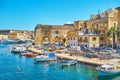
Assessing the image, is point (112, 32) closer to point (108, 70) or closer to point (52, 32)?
point (108, 70)

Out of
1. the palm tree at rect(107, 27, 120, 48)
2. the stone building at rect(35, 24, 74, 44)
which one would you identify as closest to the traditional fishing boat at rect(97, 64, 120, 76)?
the palm tree at rect(107, 27, 120, 48)

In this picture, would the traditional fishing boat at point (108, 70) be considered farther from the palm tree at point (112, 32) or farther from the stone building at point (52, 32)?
the stone building at point (52, 32)

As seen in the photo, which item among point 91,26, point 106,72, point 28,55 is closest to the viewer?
point 106,72

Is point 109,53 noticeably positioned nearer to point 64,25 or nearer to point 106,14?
point 106,14

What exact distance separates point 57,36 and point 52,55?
4969 cm

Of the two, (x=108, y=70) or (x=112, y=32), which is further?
(x=112, y=32)

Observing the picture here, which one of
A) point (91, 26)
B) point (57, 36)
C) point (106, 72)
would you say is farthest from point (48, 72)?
point (57, 36)

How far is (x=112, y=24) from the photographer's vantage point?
3314 inches

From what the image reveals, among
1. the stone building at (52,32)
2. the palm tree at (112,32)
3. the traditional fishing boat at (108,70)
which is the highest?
the stone building at (52,32)

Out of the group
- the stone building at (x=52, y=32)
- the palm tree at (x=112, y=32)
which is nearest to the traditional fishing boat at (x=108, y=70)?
the palm tree at (x=112, y=32)

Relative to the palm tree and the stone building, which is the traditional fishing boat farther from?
the stone building

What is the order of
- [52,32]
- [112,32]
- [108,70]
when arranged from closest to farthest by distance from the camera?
[108,70] < [112,32] < [52,32]

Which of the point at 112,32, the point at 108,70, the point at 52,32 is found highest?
the point at 52,32

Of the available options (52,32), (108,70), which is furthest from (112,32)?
(52,32)
